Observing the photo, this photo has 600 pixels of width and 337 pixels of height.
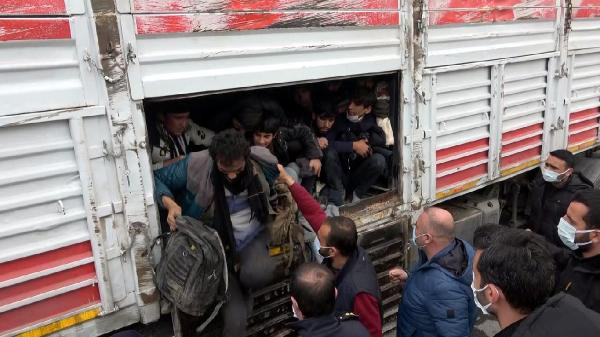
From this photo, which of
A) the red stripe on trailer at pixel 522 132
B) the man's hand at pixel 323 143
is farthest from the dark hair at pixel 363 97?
the red stripe on trailer at pixel 522 132

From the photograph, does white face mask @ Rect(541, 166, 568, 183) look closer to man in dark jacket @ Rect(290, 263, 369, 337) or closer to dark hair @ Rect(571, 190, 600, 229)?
dark hair @ Rect(571, 190, 600, 229)

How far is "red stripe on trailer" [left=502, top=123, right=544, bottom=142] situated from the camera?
14.6ft

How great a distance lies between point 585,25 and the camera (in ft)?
16.2

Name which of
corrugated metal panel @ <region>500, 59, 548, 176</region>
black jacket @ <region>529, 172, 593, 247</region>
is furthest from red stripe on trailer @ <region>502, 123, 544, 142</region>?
black jacket @ <region>529, 172, 593, 247</region>

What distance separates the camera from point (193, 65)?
2543 millimetres

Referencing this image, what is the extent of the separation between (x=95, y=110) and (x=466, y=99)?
9.90ft

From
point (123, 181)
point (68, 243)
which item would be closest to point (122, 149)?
point (123, 181)

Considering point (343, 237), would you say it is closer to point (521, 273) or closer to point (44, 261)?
point (521, 273)

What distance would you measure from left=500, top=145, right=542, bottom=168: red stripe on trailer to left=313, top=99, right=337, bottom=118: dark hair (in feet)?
5.96

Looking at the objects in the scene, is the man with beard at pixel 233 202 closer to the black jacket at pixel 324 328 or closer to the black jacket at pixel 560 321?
the black jacket at pixel 324 328

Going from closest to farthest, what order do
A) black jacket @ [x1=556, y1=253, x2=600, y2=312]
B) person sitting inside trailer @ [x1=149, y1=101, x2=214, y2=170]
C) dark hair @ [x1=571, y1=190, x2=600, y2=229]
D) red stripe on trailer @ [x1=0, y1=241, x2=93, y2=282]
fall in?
red stripe on trailer @ [x1=0, y1=241, x2=93, y2=282]
black jacket @ [x1=556, y1=253, x2=600, y2=312]
dark hair @ [x1=571, y1=190, x2=600, y2=229]
person sitting inside trailer @ [x1=149, y1=101, x2=214, y2=170]

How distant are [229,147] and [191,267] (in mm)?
666

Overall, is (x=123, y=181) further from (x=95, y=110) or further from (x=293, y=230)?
(x=293, y=230)

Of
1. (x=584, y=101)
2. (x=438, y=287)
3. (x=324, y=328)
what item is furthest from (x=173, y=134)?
(x=584, y=101)
